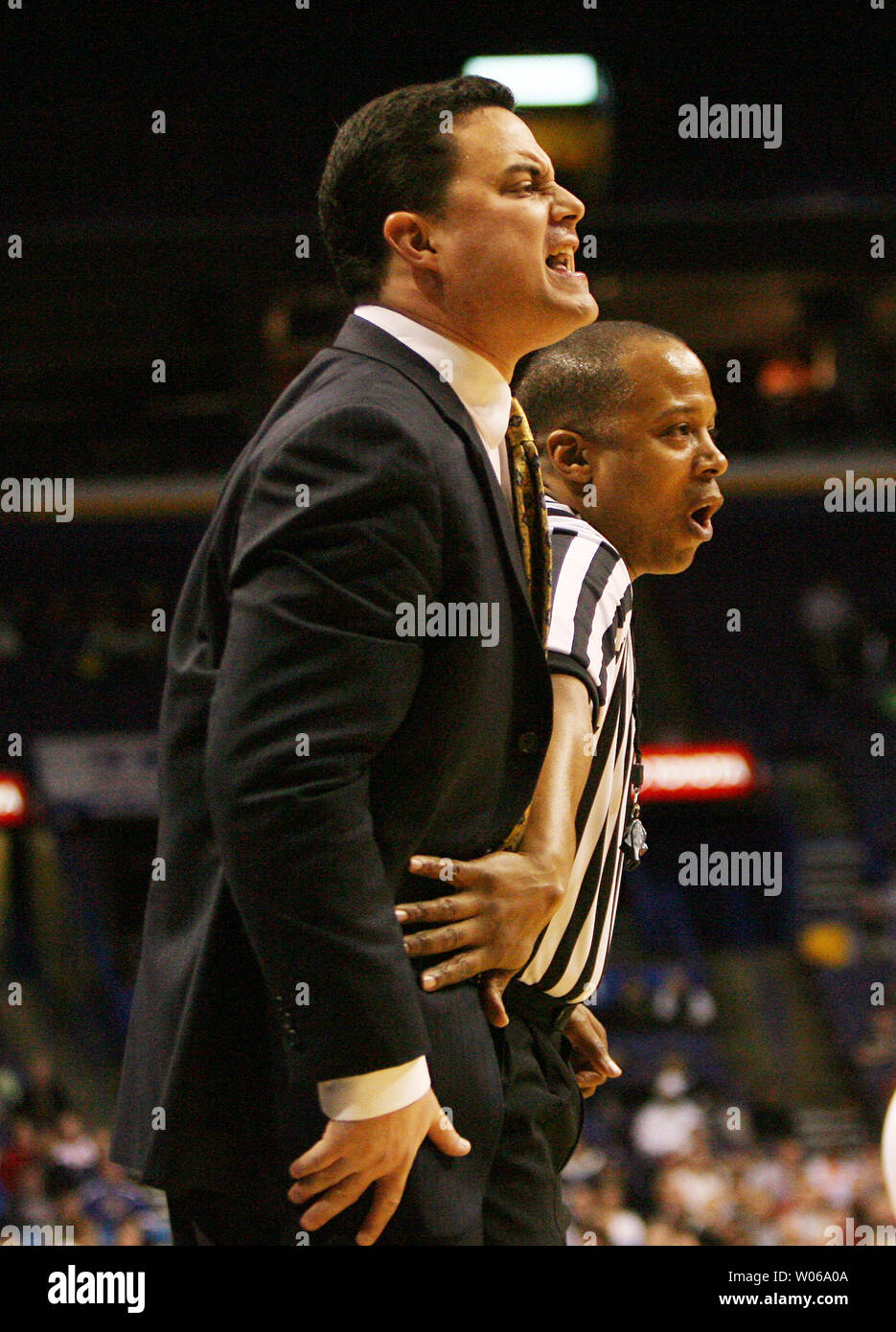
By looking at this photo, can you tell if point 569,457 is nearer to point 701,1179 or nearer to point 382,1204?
point 382,1204


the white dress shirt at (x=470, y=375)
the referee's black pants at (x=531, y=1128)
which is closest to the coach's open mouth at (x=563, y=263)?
the white dress shirt at (x=470, y=375)

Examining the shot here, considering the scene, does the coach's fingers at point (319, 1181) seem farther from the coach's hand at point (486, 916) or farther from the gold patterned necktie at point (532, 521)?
the gold patterned necktie at point (532, 521)

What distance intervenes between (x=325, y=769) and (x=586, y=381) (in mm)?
746

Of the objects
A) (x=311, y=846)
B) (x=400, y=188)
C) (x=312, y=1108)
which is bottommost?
(x=312, y=1108)

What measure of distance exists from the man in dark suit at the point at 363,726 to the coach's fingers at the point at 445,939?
0.03 meters

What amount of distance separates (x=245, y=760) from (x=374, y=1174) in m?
0.34

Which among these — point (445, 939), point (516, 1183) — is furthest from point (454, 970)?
point (516, 1183)

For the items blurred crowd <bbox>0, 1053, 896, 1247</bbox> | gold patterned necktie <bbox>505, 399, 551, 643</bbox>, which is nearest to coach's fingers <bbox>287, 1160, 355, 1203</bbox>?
gold patterned necktie <bbox>505, 399, 551, 643</bbox>

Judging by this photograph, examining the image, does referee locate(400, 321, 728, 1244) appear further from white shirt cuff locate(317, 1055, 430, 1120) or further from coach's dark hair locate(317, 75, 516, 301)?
coach's dark hair locate(317, 75, 516, 301)

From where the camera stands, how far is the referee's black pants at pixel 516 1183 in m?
1.32

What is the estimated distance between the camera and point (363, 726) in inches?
49.5
